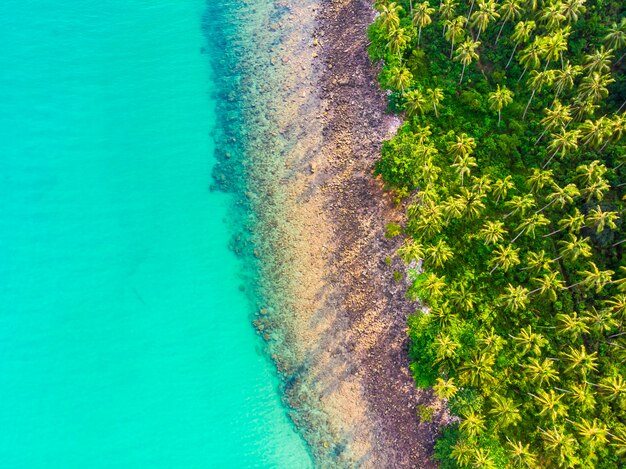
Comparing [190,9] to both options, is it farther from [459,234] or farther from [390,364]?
[390,364]

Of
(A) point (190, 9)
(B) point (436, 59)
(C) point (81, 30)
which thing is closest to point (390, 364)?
(B) point (436, 59)

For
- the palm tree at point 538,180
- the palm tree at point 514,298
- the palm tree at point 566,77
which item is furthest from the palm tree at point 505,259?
the palm tree at point 566,77

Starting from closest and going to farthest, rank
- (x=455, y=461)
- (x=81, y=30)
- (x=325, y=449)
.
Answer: (x=455, y=461), (x=325, y=449), (x=81, y=30)

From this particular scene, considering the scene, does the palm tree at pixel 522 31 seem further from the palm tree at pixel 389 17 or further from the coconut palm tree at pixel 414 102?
the palm tree at pixel 389 17

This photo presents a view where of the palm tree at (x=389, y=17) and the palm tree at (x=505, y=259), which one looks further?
the palm tree at (x=389, y=17)

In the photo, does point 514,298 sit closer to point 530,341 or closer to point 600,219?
point 530,341

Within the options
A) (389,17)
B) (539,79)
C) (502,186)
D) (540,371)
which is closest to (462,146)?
(502,186)
